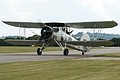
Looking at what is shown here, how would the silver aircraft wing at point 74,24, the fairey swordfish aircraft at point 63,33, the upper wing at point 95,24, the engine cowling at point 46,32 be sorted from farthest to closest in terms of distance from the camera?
the silver aircraft wing at point 74,24 < the fairey swordfish aircraft at point 63,33 < the engine cowling at point 46,32 < the upper wing at point 95,24

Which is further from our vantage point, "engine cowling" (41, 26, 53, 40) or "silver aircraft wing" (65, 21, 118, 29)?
"engine cowling" (41, 26, 53, 40)

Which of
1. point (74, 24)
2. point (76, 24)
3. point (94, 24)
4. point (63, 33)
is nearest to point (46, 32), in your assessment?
point (63, 33)

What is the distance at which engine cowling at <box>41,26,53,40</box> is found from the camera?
3476 centimetres

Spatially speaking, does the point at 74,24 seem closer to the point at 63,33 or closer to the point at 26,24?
the point at 63,33

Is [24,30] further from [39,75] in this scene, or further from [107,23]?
[39,75]

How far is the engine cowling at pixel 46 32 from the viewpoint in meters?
34.8

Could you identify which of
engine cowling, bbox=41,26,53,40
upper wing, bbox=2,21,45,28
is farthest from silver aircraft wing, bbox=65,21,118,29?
upper wing, bbox=2,21,45,28

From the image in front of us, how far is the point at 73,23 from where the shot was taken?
120 ft

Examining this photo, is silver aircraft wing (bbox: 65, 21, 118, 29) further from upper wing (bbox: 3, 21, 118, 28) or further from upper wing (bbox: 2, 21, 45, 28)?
upper wing (bbox: 2, 21, 45, 28)

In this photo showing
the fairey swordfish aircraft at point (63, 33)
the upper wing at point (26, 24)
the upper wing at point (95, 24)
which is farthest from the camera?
the upper wing at point (26, 24)

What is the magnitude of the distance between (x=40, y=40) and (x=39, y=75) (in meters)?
22.2

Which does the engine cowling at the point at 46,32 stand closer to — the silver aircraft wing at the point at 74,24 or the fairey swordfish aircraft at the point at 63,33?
the fairey swordfish aircraft at the point at 63,33

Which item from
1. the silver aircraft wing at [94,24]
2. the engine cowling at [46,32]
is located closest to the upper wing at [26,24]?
the engine cowling at [46,32]

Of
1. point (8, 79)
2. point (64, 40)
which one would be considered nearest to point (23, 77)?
point (8, 79)
